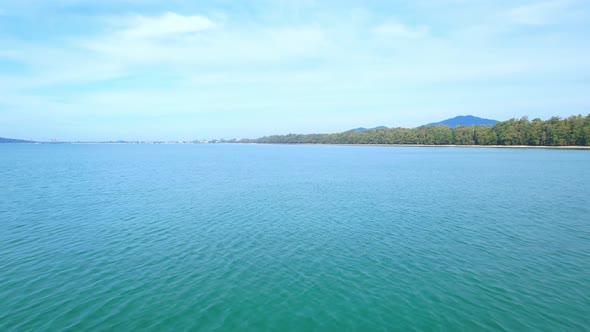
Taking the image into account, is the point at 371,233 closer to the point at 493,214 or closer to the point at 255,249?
the point at 255,249

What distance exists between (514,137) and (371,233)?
609 ft

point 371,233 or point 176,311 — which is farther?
point 371,233

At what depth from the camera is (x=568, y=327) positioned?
1161 centimetres

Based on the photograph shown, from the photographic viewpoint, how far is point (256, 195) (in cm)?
3825

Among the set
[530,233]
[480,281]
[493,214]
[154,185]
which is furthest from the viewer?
[154,185]

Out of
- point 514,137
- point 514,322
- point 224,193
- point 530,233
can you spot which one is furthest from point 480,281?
point 514,137

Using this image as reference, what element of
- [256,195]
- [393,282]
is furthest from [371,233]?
[256,195]

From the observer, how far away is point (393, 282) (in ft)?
50.1

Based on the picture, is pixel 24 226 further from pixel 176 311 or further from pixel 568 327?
pixel 568 327

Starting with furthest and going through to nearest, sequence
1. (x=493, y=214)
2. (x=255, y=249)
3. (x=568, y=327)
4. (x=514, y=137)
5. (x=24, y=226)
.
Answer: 1. (x=514, y=137)
2. (x=493, y=214)
3. (x=24, y=226)
4. (x=255, y=249)
5. (x=568, y=327)

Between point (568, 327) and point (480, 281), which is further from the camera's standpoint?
point (480, 281)

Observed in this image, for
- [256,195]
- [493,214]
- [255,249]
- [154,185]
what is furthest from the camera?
[154,185]

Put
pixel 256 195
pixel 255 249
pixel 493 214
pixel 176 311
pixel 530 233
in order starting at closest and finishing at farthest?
pixel 176 311 → pixel 255 249 → pixel 530 233 → pixel 493 214 → pixel 256 195

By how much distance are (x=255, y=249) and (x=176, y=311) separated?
7.36 m
